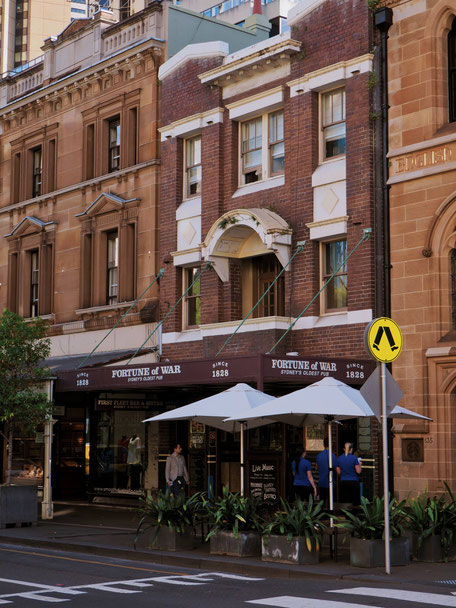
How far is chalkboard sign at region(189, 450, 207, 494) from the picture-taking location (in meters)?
25.8

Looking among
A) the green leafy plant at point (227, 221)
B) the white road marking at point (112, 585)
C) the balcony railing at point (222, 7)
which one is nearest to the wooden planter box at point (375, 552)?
the white road marking at point (112, 585)

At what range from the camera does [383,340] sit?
14.0m

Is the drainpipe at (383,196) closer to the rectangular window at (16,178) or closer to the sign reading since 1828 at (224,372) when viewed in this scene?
the sign reading since 1828 at (224,372)

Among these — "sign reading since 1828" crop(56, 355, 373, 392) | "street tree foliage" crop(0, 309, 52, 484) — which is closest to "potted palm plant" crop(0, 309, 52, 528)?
"street tree foliage" crop(0, 309, 52, 484)

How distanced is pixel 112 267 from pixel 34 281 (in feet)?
13.7

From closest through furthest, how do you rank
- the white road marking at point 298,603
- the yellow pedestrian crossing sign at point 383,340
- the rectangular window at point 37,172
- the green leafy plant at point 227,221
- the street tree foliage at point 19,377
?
1. the white road marking at point 298,603
2. the yellow pedestrian crossing sign at point 383,340
3. the street tree foliage at point 19,377
4. the green leafy plant at point 227,221
5. the rectangular window at point 37,172

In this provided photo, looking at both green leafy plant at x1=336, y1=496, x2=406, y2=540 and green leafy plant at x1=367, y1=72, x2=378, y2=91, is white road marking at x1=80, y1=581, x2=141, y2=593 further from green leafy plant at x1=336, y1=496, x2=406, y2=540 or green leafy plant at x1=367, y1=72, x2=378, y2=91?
green leafy plant at x1=367, y1=72, x2=378, y2=91

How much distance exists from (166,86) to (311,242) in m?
7.28

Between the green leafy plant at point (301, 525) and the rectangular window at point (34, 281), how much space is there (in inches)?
714

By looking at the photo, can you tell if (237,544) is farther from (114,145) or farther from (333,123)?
(114,145)

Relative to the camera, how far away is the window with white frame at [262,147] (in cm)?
2436

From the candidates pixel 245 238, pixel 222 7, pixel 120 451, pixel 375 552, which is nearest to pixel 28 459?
pixel 120 451

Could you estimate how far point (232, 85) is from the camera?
25359 mm

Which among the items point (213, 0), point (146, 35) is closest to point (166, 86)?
point (146, 35)
